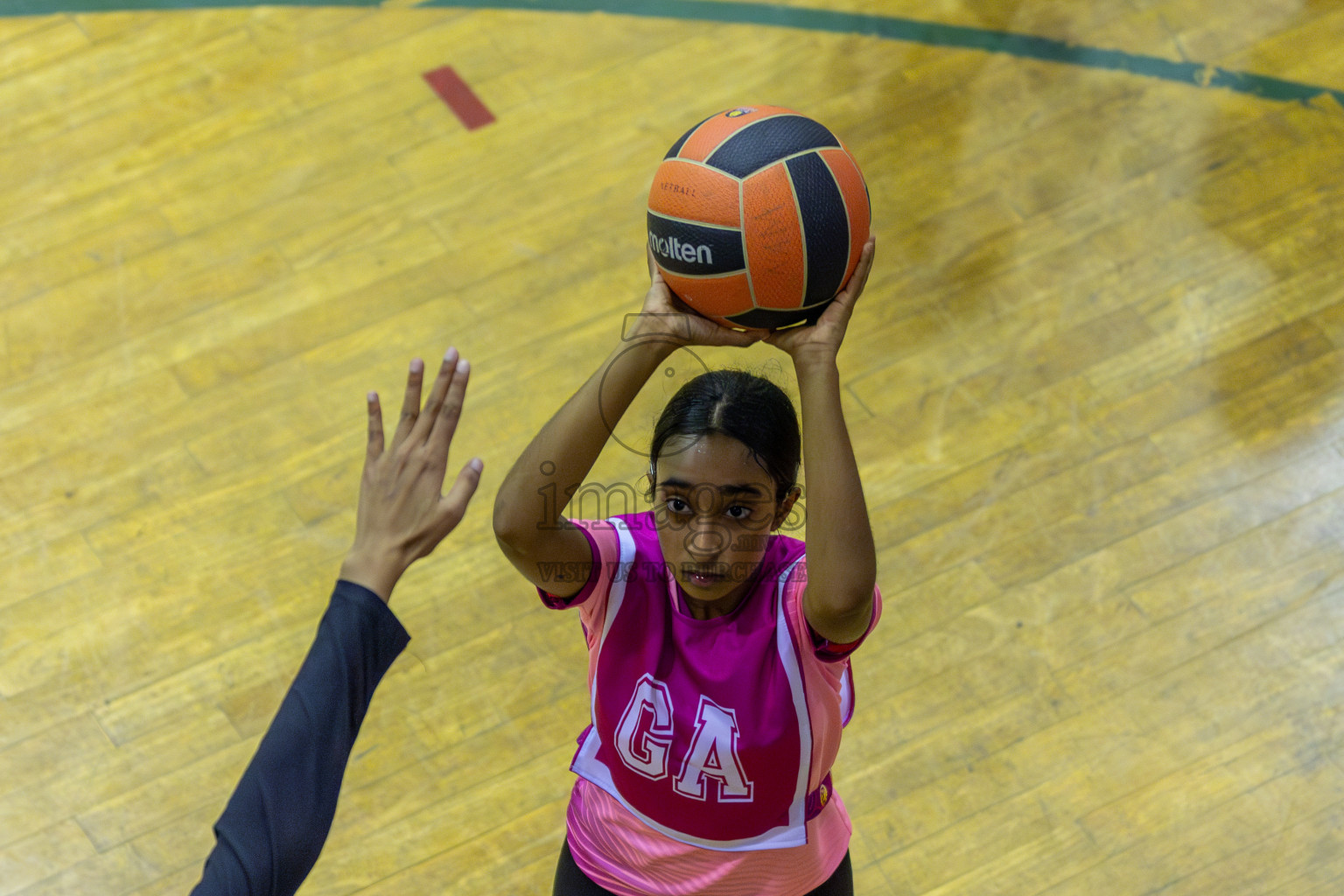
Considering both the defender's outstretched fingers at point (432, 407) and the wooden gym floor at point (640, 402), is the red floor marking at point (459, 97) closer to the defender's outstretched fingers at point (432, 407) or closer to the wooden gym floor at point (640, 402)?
the wooden gym floor at point (640, 402)

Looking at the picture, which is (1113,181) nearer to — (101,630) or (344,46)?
(344,46)

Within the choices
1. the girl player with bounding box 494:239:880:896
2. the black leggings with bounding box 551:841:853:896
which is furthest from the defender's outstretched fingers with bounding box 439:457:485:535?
the black leggings with bounding box 551:841:853:896

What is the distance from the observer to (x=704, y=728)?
2102mm

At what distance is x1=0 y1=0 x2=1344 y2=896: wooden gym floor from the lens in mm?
3287

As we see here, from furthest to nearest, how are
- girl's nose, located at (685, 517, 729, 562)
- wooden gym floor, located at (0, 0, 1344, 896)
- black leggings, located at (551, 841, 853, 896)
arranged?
wooden gym floor, located at (0, 0, 1344, 896) < black leggings, located at (551, 841, 853, 896) < girl's nose, located at (685, 517, 729, 562)

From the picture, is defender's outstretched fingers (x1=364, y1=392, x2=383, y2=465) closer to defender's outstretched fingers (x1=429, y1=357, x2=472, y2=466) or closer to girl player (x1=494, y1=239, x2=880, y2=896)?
defender's outstretched fingers (x1=429, y1=357, x2=472, y2=466)

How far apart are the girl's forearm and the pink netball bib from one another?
0.67 feet

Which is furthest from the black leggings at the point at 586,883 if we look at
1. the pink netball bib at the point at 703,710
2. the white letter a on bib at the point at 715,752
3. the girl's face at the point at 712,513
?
the girl's face at the point at 712,513

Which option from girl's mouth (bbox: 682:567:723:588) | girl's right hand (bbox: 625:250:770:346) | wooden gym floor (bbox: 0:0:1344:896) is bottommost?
wooden gym floor (bbox: 0:0:1344:896)

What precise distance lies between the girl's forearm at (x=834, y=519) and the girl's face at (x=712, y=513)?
0.17 metres

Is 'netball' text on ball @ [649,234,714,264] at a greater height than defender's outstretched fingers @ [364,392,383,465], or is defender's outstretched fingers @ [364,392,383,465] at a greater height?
defender's outstretched fingers @ [364,392,383,465]

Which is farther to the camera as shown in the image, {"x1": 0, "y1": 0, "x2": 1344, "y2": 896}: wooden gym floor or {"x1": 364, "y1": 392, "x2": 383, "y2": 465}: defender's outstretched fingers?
{"x1": 0, "y1": 0, "x2": 1344, "y2": 896}: wooden gym floor

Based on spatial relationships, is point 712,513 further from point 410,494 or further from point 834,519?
point 410,494

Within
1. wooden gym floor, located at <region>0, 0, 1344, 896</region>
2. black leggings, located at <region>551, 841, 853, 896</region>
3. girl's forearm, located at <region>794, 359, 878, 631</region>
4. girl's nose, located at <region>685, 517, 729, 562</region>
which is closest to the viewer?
girl's forearm, located at <region>794, 359, 878, 631</region>
